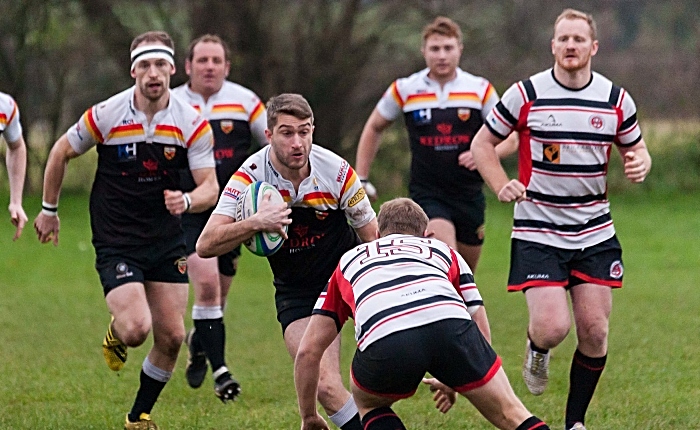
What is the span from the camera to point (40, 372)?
30.1ft

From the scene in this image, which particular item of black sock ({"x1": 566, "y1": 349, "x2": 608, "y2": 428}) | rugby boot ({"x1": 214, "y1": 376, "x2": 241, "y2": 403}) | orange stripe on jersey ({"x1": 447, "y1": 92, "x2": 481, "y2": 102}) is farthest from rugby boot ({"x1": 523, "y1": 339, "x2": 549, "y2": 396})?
orange stripe on jersey ({"x1": 447, "y1": 92, "x2": 481, "y2": 102})

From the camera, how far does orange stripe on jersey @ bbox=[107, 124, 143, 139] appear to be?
6875mm

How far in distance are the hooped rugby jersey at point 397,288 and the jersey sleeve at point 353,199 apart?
0.85 meters

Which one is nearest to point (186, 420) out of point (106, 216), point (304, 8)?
point (106, 216)

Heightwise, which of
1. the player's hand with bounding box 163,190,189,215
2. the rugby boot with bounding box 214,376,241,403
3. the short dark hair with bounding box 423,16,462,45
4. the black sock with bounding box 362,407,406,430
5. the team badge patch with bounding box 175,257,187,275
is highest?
the short dark hair with bounding box 423,16,462,45

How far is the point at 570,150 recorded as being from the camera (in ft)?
21.5

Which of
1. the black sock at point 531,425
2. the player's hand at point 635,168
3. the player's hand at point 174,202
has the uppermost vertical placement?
the player's hand at point 635,168

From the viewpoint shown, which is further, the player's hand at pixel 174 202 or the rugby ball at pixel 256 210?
the player's hand at pixel 174 202

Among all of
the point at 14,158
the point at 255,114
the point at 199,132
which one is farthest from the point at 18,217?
the point at 255,114

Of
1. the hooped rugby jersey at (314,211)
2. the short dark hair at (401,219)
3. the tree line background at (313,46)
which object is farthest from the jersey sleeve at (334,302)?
the tree line background at (313,46)

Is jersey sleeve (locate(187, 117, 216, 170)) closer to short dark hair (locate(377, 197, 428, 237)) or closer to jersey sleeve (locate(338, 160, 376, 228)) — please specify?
jersey sleeve (locate(338, 160, 376, 228))

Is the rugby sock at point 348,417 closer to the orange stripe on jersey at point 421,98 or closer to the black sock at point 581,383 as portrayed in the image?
the black sock at point 581,383

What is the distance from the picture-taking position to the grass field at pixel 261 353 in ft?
24.0

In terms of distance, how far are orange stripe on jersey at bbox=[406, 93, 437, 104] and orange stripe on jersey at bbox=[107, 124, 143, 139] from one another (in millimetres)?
2815
